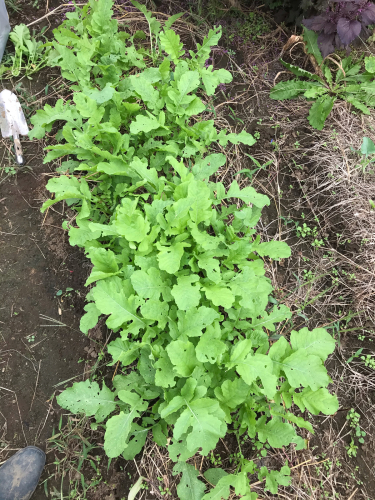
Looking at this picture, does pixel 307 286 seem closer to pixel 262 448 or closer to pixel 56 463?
pixel 262 448

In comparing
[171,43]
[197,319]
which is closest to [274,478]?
[197,319]

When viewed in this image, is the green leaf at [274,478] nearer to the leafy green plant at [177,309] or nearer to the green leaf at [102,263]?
the leafy green plant at [177,309]

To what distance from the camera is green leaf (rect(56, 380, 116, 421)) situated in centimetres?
172

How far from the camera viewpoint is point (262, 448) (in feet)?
6.39

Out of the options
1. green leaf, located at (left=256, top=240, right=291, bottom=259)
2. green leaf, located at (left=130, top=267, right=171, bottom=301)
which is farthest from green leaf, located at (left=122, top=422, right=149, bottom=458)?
green leaf, located at (left=256, top=240, right=291, bottom=259)

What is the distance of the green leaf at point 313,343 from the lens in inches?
69.6

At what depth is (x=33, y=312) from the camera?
225 cm

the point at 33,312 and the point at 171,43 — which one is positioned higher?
the point at 171,43

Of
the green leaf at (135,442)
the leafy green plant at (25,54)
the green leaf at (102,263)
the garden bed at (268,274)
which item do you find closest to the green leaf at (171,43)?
the garden bed at (268,274)

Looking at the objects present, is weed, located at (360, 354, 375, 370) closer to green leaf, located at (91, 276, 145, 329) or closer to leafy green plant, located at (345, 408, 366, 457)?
leafy green plant, located at (345, 408, 366, 457)

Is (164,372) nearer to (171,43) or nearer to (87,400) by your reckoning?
(87,400)

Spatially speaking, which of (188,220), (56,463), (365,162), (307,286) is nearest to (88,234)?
(188,220)

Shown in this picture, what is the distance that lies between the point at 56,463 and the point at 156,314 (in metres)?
1.14

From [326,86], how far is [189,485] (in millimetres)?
3017
